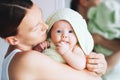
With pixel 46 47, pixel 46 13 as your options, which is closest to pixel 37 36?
pixel 46 47

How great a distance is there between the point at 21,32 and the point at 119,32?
227 mm

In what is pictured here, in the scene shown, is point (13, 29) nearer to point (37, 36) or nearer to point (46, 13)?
point (37, 36)

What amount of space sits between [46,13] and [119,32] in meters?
0.56

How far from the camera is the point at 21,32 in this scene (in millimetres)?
691

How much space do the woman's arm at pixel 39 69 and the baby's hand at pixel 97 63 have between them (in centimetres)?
2

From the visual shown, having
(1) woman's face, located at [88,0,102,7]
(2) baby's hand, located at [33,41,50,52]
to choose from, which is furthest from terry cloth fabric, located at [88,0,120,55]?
(2) baby's hand, located at [33,41,50,52]

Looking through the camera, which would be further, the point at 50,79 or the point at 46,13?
the point at 46,13

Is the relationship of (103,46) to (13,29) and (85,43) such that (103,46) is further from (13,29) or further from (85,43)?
(13,29)

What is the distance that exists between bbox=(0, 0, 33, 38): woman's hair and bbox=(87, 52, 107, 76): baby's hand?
0.61 ft

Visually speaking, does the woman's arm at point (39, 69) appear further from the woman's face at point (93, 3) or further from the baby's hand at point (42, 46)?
the woman's face at point (93, 3)

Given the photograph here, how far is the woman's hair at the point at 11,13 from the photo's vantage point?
0.67m

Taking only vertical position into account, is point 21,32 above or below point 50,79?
above

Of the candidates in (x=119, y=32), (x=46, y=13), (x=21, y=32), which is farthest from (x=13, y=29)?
(x=46, y=13)

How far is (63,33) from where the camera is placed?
26.4 inches
